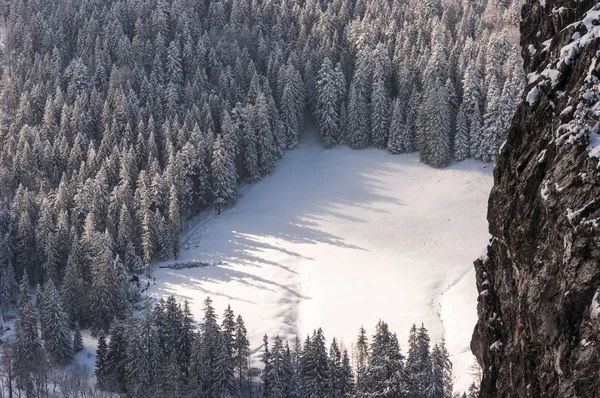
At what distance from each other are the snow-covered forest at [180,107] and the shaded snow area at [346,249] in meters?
3.80

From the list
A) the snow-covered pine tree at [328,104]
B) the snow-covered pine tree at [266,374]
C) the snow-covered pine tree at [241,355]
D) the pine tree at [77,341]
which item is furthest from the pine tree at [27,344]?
the snow-covered pine tree at [328,104]

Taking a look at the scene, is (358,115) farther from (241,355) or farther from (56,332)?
(56,332)

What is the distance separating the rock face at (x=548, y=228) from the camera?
1387 cm

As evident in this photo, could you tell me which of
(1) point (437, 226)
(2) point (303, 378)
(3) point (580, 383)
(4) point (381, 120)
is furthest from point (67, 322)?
(3) point (580, 383)

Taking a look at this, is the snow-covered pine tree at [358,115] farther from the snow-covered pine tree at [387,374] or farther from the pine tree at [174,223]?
the snow-covered pine tree at [387,374]

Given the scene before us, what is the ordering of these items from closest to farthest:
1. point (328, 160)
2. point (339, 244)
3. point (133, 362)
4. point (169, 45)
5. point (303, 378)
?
point (303, 378) < point (133, 362) < point (339, 244) < point (328, 160) < point (169, 45)

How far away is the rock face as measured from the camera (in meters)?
13.9

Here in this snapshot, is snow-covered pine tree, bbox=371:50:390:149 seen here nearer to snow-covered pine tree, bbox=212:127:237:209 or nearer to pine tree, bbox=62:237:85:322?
snow-covered pine tree, bbox=212:127:237:209

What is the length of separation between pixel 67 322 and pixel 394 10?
87277 mm

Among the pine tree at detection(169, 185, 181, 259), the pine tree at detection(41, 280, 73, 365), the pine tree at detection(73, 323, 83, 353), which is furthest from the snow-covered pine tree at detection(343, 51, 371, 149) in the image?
the pine tree at detection(73, 323, 83, 353)

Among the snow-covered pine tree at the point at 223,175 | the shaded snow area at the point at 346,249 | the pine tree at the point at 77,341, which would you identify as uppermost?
the snow-covered pine tree at the point at 223,175

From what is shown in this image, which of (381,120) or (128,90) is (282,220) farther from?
(128,90)

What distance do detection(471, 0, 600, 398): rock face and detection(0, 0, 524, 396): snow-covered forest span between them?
7547 centimetres

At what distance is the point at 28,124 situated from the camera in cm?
12744
